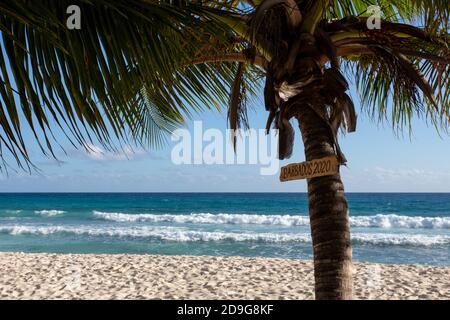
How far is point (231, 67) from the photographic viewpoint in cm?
430

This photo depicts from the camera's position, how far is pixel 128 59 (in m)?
1.93

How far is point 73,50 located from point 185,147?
2103 mm

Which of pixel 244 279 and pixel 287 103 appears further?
pixel 244 279

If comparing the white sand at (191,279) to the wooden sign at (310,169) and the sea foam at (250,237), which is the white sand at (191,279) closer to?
the wooden sign at (310,169)

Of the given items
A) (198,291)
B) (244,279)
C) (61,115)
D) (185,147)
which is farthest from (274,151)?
(244,279)

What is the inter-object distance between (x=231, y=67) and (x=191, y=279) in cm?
446

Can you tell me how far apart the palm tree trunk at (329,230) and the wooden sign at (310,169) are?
47mm

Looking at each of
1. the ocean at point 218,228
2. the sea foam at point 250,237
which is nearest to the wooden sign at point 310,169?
the ocean at point 218,228

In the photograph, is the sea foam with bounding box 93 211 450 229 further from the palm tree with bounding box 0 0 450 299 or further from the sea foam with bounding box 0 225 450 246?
the palm tree with bounding box 0 0 450 299
